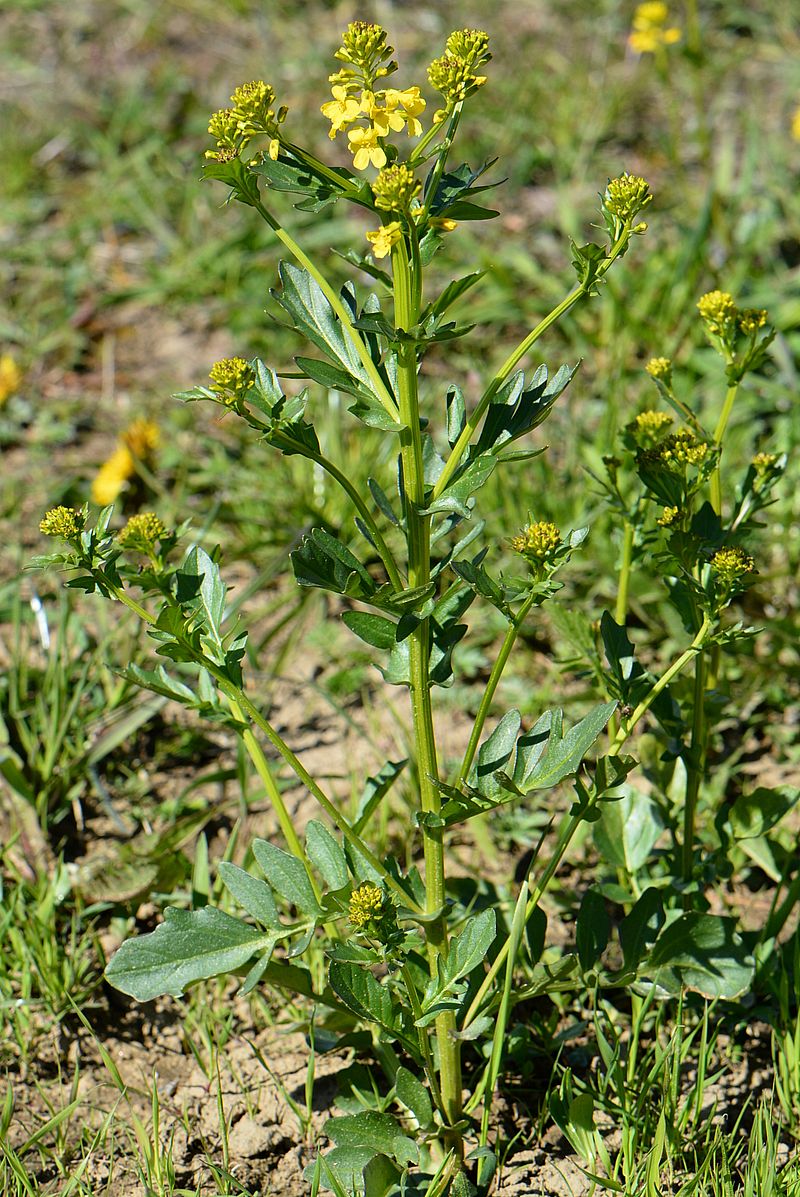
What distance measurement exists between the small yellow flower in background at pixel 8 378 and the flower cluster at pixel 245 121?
91.8 inches

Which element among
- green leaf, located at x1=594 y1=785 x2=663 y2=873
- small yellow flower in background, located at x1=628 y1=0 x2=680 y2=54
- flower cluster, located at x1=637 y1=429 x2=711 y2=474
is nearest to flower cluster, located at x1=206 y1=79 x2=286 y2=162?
flower cluster, located at x1=637 y1=429 x2=711 y2=474

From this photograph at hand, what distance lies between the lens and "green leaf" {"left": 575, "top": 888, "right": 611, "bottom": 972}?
1.86 metres

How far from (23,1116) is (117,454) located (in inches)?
72.3

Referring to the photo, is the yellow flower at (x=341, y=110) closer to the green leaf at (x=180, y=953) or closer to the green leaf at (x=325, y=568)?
the green leaf at (x=325, y=568)

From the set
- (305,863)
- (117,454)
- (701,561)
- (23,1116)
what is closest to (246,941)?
(305,863)

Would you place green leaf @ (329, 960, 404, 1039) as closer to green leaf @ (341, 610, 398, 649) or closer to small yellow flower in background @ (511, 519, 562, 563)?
green leaf @ (341, 610, 398, 649)

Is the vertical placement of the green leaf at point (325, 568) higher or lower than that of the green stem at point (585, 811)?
higher

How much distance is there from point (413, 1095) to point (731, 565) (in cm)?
86

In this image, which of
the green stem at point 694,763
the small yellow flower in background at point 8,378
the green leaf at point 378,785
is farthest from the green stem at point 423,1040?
the small yellow flower in background at point 8,378

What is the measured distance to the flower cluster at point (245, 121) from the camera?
55.3 inches

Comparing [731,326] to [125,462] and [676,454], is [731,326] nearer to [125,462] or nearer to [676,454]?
[676,454]

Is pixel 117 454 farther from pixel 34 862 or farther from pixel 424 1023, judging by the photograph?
pixel 424 1023

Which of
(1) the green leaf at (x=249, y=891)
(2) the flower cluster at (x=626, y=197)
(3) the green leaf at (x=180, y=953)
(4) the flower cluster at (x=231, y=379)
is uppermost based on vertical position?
(2) the flower cluster at (x=626, y=197)

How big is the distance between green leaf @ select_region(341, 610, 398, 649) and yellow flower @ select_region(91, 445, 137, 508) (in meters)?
1.77
